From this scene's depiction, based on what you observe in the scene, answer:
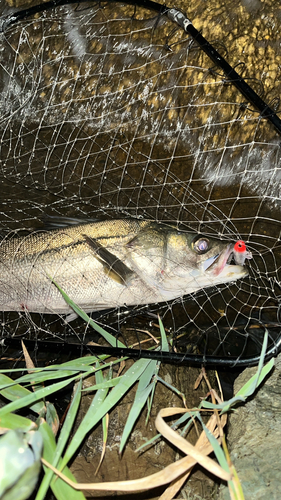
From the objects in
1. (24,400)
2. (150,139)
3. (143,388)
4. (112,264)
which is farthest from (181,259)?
(24,400)

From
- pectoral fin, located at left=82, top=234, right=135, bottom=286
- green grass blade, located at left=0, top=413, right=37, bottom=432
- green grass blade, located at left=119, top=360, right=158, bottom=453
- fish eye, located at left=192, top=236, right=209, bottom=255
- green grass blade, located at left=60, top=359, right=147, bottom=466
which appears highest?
pectoral fin, located at left=82, top=234, right=135, bottom=286

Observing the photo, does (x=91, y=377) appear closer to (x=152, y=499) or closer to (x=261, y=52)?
(x=152, y=499)

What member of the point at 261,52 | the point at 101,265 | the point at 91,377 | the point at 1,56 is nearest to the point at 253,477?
the point at 91,377

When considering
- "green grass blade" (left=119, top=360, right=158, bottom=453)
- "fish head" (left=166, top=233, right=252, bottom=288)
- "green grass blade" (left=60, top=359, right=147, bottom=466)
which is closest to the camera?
"green grass blade" (left=60, top=359, right=147, bottom=466)

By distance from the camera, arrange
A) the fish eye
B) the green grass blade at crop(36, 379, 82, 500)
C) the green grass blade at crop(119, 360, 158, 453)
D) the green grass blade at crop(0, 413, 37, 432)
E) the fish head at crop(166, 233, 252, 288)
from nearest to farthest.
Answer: the green grass blade at crop(36, 379, 82, 500), the green grass blade at crop(0, 413, 37, 432), the green grass blade at crop(119, 360, 158, 453), the fish head at crop(166, 233, 252, 288), the fish eye

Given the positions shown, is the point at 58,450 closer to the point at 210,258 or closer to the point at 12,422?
the point at 12,422

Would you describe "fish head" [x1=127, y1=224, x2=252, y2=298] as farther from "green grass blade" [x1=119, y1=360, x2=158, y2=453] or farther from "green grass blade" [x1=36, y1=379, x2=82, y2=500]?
"green grass blade" [x1=36, y1=379, x2=82, y2=500]

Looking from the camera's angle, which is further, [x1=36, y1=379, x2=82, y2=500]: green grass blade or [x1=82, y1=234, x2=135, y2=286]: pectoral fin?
[x1=82, y1=234, x2=135, y2=286]: pectoral fin

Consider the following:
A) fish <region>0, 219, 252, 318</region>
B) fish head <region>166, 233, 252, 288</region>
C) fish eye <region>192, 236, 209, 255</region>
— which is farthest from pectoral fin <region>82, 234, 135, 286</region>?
fish eye <region>192, 236, 209, 255</region>
